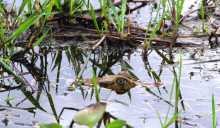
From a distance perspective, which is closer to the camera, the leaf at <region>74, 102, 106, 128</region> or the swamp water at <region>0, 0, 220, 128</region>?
the leaf at <region>74, 102, 106, 128</region>

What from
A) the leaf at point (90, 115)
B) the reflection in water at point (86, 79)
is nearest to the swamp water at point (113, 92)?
the reflection in water at point (86, 79)

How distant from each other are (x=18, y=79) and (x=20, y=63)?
207mm

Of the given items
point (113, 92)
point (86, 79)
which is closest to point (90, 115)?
point (113, 92)

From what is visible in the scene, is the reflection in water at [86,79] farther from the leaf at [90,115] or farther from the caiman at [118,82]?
the leaf at [90,115]

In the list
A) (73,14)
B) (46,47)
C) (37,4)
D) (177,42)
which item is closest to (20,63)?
(46,47)

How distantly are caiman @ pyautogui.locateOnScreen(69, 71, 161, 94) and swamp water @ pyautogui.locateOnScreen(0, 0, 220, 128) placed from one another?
22mm

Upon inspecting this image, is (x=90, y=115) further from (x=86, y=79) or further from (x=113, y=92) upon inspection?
(x=86, y=79)

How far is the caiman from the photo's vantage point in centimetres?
160

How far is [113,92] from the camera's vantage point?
157 centimetres

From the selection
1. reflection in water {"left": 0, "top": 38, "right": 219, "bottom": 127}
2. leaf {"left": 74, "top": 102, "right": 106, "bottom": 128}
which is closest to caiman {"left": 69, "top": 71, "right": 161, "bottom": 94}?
reflection in water {"left": 0, "top": 38, "right": 219, "bottom": 127}

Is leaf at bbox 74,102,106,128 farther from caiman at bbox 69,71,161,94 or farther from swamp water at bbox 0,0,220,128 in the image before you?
caiman at bbox 69,71,161,94

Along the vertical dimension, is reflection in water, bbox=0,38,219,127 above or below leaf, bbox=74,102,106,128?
below

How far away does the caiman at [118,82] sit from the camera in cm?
160

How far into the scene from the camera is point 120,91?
1572 millimetres
